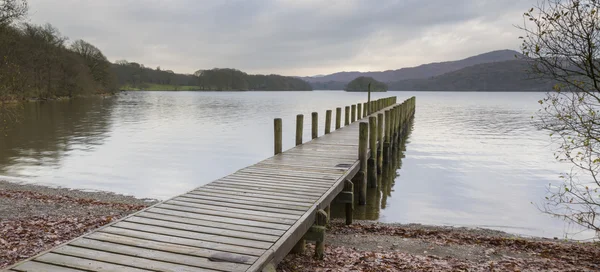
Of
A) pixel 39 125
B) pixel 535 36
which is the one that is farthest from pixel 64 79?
pixel 535 36

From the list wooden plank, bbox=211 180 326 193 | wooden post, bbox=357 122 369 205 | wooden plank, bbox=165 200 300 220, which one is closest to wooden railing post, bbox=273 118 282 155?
wooden post, bbox=357 122 369 205

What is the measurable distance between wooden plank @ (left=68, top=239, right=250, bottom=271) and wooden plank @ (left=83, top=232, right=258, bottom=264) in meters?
0.06

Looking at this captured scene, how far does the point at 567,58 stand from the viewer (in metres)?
6.36

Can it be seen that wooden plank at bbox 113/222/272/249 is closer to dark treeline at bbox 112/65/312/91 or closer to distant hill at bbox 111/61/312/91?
distant hill at bbox 111/61/312/91

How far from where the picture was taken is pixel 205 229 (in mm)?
5629

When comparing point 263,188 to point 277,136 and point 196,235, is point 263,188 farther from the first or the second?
point 277,136

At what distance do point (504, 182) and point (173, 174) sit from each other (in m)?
13.1

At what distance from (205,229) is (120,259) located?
1269mm

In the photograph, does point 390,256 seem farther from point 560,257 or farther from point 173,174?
point 173,174

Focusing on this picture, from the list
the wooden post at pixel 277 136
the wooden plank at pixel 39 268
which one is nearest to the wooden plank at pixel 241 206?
the wooden plank at pixel 39 268

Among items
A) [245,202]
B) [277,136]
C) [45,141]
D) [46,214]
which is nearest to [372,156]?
[277,136]

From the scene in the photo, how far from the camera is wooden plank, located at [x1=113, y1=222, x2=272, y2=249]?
5137 millimetres

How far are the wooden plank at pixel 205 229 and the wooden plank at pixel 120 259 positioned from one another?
103 cm

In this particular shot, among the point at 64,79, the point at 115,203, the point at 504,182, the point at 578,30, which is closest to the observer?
the point at 578,30
